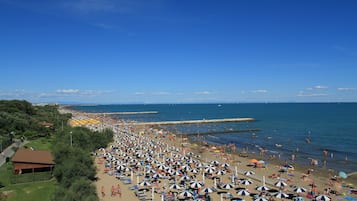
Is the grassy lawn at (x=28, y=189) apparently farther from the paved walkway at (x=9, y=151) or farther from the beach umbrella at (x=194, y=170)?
the beach umbrella at (x=194, y=170)

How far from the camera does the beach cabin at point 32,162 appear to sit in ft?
87.5

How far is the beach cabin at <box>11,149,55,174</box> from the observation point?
26.7m

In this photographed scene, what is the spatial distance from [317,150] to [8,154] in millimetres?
44771

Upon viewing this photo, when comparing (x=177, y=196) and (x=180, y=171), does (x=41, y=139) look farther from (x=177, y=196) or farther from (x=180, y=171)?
(x=177, y=196)

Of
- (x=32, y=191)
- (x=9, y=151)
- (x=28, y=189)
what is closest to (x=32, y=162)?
(x=28, y=189)

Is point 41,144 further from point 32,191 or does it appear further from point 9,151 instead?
point 32,191

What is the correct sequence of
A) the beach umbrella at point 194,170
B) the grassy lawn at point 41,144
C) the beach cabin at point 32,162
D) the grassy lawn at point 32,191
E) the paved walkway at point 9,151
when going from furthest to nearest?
the grassy lawn at point 41,144 < the paved walkway at point 9,151 < the beach umbrella at point 194,170 < the beach cabin at point 32,162 < the grassy lawn at point 32,191

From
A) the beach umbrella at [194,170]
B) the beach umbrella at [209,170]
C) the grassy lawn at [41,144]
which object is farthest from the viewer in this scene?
the grassy lawn at [41,144]

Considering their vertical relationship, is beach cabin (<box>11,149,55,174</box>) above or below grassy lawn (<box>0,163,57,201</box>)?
above

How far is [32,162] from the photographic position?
26.8m

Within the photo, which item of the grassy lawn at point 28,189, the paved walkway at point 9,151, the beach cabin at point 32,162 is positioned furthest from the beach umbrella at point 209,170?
the paved walkway at point 9,151

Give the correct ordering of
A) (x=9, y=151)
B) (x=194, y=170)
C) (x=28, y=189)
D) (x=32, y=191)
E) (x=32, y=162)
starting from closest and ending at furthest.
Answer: (x=32, y=191) → (x=28, y=189) → (x=32, y=162) → (x=194, y=170) → (x=9, y=151)

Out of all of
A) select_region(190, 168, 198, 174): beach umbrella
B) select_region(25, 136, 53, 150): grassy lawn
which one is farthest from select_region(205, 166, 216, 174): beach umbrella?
select_region(25, 136, 53, 150): grassy lawn

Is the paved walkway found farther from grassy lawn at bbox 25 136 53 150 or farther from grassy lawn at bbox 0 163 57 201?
grassy lawn at bbox 0 163 57 201
